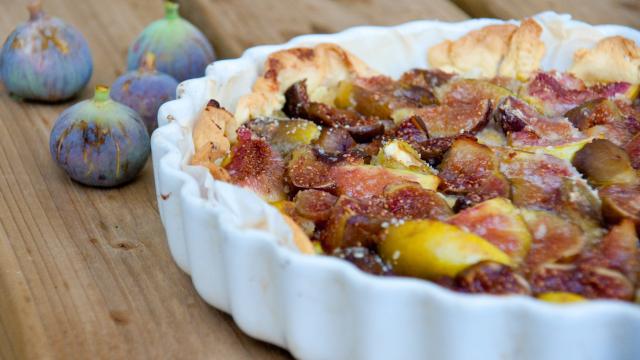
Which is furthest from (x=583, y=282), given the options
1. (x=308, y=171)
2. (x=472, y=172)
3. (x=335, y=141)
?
(x=335, y=141)

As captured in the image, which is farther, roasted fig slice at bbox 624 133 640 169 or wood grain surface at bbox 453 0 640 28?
wood grain surface at bbox 453 0 640 28

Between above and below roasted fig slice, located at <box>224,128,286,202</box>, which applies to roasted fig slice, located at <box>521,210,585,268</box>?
above

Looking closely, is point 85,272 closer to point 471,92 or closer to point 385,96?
point 385,96

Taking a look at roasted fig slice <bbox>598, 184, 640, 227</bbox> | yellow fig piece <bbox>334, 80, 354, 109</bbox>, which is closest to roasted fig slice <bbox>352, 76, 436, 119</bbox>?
yellow fig piece <bbox>334, 80, 354, 109</bbox>

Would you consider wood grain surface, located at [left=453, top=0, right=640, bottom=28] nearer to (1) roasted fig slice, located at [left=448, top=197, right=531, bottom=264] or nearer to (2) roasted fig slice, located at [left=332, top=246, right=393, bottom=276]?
(1) roasted fig slice, located at [left=448, top=197, right=531, bottom=264]

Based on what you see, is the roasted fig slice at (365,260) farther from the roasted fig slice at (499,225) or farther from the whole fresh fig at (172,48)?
the whole fresh fig at (172,48)
